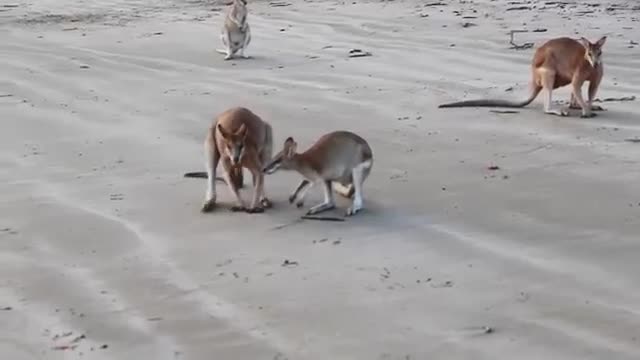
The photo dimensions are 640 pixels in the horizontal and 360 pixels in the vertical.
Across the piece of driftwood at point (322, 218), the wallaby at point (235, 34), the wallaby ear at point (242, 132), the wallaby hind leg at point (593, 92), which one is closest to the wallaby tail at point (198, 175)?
the wallaby ear at point (242, 132)

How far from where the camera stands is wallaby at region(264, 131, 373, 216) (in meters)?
5.59

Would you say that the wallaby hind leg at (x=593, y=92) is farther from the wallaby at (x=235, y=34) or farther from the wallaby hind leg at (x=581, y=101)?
the wallaby at (x=235, y=34)

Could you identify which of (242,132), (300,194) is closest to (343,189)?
(300,194)

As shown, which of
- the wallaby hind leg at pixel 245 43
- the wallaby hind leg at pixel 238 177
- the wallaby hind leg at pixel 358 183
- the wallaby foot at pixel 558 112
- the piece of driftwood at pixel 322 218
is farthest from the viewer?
the wallaby hind leg at pixel 245 43

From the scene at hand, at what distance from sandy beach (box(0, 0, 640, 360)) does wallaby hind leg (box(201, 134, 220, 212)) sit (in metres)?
0.10

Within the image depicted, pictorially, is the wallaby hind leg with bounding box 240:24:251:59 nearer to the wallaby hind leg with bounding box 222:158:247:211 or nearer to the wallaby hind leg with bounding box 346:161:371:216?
the wallaby hind leg with bounding box 222:158:247:211

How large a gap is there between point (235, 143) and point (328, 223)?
0.54 m

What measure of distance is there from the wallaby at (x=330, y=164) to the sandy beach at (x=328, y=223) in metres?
0.11

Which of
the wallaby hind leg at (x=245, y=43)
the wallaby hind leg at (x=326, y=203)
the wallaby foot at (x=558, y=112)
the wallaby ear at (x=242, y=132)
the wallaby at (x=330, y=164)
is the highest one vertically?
the wallaby ear at (x=242, y=132)

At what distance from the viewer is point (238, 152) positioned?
5551 mm

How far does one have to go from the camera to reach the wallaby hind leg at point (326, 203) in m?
5.60

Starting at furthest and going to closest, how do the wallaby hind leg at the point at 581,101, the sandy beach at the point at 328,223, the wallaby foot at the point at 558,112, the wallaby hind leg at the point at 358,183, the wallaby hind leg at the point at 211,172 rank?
1. the wallaby foot at the point at 558,112
2. the wallaby hind leg at the point at 581,101
3. the wallaby hind leg at the point at 211,172
4. the wallaby hind leg at the point at 358,183
5. the sandy beach at the point at 328,223

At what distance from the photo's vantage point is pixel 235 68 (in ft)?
35.1

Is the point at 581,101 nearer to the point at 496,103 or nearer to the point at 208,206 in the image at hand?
the point at 496,103
